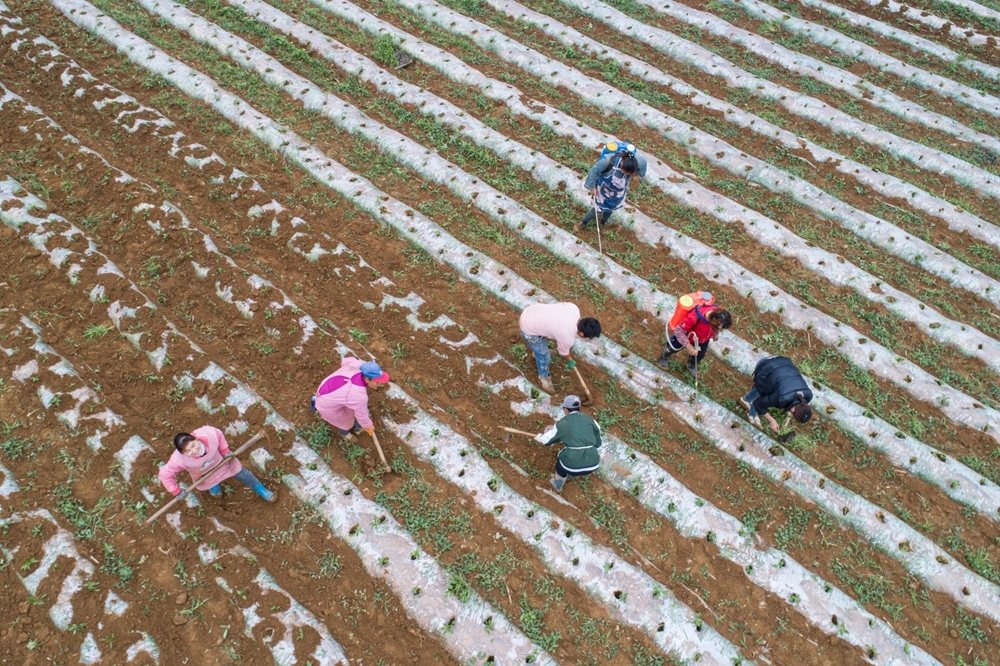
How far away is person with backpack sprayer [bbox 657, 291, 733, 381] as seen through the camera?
7.02m

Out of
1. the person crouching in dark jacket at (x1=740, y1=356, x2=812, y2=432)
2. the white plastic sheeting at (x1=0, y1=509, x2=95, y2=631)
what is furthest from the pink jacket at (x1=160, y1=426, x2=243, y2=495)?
the person crouching in dark jacket at (x1=740, y1=356, x2=812, y2=432)

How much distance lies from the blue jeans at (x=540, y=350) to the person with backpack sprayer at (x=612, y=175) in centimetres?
318

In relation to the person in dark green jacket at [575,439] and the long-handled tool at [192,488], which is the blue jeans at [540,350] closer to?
the person in dark green jacket at [575,439]

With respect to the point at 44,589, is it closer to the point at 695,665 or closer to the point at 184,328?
the point at 184,328

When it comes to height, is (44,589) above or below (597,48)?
below

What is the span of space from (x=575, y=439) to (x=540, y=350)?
5.54 ft

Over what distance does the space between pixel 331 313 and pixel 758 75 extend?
12304mm

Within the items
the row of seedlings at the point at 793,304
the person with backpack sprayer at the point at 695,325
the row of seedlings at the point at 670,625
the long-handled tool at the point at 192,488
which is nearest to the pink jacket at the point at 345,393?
the long-handled tool at the point at 192,488

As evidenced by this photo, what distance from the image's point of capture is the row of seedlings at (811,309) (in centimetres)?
834

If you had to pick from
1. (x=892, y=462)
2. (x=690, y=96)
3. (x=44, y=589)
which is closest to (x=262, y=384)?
(x=44, y=589)

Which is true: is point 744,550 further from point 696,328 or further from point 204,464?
point 204,464

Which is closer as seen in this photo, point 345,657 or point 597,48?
point 345,657

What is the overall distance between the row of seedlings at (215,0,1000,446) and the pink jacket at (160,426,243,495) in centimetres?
642

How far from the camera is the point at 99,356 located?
7859mm
